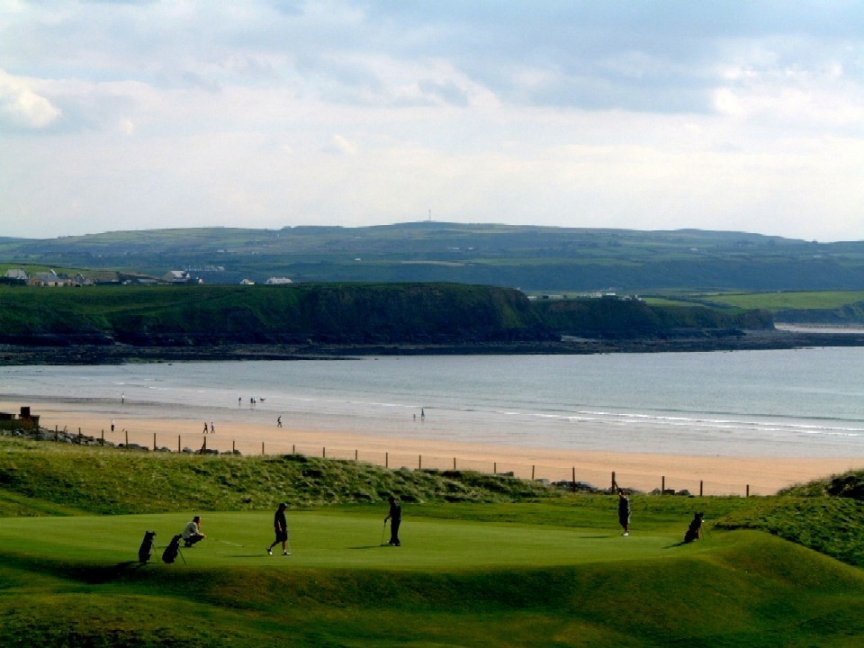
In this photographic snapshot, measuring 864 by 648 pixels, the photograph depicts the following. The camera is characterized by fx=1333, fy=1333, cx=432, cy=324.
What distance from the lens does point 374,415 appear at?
104 meters

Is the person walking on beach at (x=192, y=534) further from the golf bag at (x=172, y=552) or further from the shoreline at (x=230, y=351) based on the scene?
the shoreline at (x=230, y=351)

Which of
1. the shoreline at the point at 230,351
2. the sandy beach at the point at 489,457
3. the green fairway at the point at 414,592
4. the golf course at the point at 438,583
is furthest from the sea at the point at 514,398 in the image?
the green fairway at the point at 414,592

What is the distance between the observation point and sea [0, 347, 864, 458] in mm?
91938

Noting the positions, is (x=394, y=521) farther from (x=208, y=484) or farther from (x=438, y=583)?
(x=208, y=484)

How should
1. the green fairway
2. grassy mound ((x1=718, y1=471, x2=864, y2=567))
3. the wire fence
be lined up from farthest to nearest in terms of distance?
the wire fence → grassy mound ((x1=718, y1=471, x2=864, y2=567)) → the green fairway

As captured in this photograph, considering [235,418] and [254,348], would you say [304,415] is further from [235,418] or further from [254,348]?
[254,348]

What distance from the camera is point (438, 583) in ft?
92.8

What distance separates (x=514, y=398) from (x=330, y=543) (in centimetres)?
9049

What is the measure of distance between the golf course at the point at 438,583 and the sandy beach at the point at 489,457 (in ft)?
82.6

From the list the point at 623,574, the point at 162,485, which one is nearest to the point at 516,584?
the point at 623,574

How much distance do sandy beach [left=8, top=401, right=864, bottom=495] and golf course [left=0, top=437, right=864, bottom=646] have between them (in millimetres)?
25187

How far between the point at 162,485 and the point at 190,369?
10832cm

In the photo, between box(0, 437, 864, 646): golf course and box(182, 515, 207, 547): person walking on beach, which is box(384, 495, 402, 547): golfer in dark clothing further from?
box(182, 515, 207, 547): person walking on beach

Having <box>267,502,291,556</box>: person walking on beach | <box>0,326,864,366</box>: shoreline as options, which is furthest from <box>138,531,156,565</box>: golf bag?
<box>0,326,864,366</box>: shoreline
